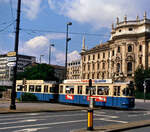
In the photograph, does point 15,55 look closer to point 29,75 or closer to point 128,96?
point 128,96

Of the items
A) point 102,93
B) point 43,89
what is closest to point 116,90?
point 102,93

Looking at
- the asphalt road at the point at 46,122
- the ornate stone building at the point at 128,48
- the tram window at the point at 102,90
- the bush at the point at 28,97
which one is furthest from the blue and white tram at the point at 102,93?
the ornate stone building at the point at 128,48

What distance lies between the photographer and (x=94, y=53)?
3194 inches

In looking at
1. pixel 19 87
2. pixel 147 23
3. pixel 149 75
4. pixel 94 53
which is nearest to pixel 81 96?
pixel 19 87

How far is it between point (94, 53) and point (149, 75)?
28.7 meters

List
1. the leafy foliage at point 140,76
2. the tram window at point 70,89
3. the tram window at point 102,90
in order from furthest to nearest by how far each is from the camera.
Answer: the leafy foliage at point 140,76 < the tram window at point 70,89 < the tram window at point 102,90

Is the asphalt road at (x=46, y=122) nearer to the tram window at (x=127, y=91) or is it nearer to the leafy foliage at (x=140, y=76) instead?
the tram window at (x=127, y=91)

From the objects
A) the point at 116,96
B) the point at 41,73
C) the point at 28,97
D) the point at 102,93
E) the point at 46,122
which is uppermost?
the point at 41,73

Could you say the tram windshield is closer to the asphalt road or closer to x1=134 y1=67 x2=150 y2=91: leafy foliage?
the asphalt road

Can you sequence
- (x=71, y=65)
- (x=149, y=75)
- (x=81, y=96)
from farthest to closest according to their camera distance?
1. (x=71, y=65)
2. (x=149, y=75)
3. (x=81, y=96)

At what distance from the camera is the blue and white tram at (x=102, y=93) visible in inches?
918

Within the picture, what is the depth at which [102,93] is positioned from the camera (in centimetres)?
2498

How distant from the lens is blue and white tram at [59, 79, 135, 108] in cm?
2331

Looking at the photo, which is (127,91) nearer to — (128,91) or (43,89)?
(128,91)
